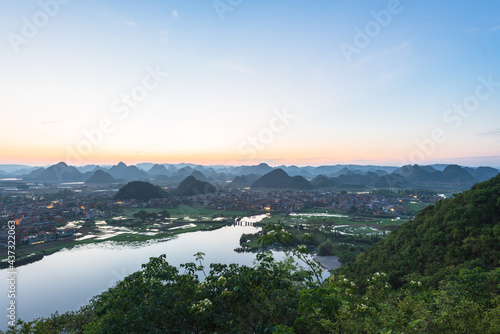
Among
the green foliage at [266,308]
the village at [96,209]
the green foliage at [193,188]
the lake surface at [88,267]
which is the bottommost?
the lake surface at [88,267]

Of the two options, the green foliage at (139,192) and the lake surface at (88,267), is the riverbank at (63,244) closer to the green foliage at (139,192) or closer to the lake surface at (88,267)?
the lake surface at (88,267)

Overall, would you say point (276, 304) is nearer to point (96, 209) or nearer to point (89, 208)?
point (96, 209)

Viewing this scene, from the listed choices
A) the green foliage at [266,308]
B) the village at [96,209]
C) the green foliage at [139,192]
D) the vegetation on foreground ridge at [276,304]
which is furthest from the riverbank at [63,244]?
the green foliage at [139,192]

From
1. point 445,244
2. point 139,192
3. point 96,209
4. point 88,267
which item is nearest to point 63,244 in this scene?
point 88,267

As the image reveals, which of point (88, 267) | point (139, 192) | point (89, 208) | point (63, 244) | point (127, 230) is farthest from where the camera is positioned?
point (139, 192)

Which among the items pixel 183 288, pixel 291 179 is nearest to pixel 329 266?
pixel 183 288
